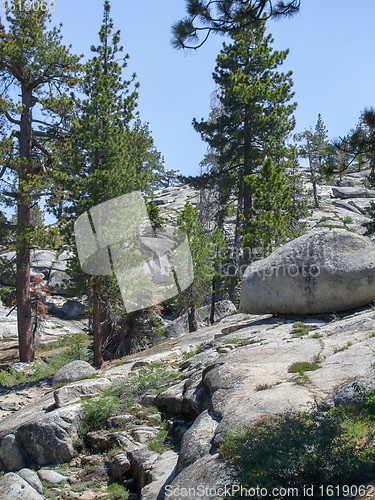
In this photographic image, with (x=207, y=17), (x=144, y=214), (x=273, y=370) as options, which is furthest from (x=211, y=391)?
(x=144, y=214)

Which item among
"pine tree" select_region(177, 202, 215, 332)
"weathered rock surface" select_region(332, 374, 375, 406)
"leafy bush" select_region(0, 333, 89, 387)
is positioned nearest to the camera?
"weathered rock surface" select_region(332, 374, 375, 406)

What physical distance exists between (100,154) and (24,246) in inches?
192

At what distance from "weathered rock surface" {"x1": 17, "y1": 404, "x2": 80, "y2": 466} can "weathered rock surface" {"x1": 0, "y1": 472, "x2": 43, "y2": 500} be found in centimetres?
145

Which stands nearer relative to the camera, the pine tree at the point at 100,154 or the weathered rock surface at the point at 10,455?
the weathered rock surface at the point at 10,455

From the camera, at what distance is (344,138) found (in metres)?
6.35

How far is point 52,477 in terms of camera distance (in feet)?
23.4

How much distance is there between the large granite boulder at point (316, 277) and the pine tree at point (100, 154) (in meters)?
7.24

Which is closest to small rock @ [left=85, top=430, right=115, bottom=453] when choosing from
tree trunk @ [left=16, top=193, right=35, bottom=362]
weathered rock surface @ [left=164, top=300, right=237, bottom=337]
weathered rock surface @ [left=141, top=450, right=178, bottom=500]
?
weathered rock surface @ [left=141, top=450, right=178, bottom=500]

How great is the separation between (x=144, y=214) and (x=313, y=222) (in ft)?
87.2

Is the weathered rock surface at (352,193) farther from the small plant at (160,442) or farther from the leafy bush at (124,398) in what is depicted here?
the small plant at (160,442)

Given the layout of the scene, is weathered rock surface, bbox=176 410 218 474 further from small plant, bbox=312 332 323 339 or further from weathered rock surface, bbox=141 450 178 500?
small plant, bbox=312 332 323 339

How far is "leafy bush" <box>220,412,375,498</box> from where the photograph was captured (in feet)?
12.4

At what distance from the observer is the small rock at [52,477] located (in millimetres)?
7054

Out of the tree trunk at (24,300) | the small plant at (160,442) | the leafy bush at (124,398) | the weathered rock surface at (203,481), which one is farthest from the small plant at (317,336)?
the tree trunk at (24,300)
